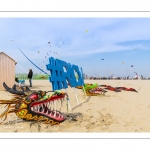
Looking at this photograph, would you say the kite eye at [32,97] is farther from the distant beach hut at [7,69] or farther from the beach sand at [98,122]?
the distant beach hut at [7,69]

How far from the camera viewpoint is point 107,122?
554 cm

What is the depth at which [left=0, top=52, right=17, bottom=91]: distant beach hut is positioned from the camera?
1156 cm

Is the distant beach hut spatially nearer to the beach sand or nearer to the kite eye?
the beach sand

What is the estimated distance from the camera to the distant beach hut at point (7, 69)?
1156 centimetres

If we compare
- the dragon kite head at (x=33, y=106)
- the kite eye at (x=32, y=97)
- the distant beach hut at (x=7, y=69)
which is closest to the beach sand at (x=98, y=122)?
the dragon kite head at (x=33, y=106)

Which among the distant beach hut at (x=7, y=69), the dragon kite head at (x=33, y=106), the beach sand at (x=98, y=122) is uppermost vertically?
the distant beach hut at (x=7, y=69)

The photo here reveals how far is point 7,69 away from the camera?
11.7m

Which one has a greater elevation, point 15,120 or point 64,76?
point 64,76
